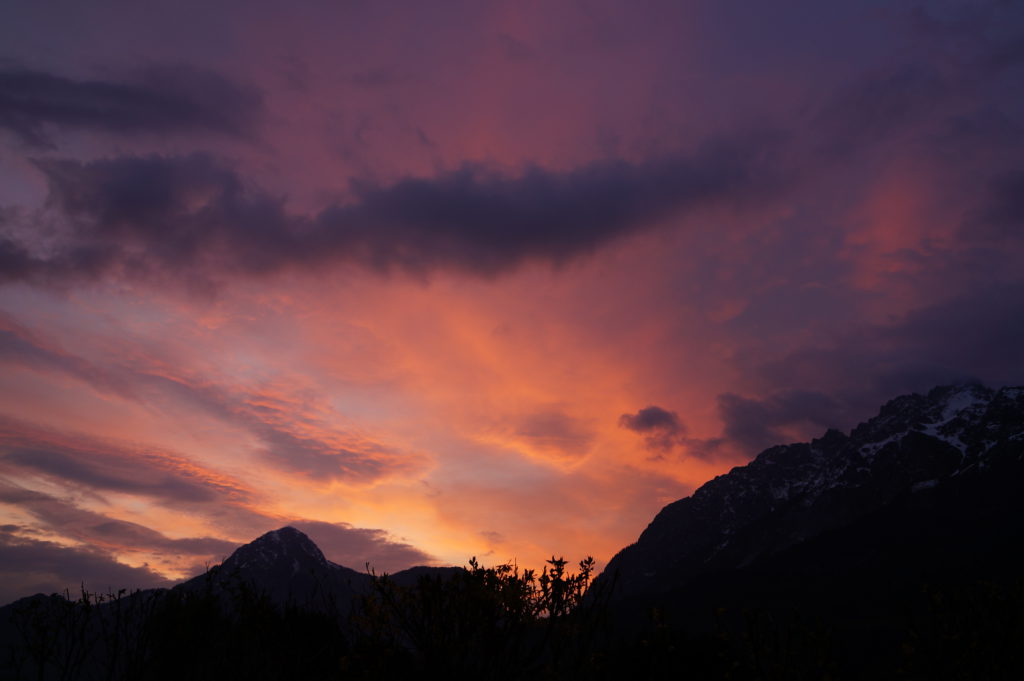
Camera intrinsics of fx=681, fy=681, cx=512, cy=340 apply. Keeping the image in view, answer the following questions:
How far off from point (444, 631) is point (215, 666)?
14.2m

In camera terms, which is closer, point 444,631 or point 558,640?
point 558,640

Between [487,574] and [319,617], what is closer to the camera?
[487,574]

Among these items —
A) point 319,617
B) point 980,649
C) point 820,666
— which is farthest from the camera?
Result: point 319,617

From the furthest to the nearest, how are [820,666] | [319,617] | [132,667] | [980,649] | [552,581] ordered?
[319,617] → [132,667] → [552,581] → [980,649] → [820,666]

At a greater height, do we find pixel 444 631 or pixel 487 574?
pixel 487 574

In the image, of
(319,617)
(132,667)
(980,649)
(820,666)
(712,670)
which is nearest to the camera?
(820,666)

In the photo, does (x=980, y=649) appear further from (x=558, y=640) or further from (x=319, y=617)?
(x=319, y=617)

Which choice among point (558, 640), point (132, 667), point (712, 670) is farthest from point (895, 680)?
point (712, 670)

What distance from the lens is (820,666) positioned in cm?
1360

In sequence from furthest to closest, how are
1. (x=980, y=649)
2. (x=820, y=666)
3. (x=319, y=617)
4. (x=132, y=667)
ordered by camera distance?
(x=319, y=617)
(x=132, y=667)
(x=980, y=649)
(x=820, y=666)

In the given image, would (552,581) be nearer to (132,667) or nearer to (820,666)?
(820,666)

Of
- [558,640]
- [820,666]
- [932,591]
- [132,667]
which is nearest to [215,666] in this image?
[132,667]

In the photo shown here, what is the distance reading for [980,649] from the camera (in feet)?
48.6

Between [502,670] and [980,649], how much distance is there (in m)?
10.5
